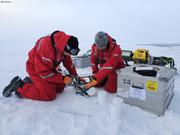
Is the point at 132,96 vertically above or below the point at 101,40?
below

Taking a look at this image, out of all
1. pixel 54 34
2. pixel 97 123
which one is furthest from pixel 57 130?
pixel 54 34

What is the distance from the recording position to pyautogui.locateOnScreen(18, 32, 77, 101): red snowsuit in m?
1.90

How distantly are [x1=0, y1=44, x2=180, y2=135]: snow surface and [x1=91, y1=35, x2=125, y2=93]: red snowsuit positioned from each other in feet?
0.81

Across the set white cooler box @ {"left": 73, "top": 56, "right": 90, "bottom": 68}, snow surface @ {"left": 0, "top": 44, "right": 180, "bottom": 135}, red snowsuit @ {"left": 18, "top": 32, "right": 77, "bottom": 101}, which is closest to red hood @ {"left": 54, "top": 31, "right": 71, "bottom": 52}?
red snowsuit @ {"left": 18, "top": 32, "right": 77, "bottom": 101}

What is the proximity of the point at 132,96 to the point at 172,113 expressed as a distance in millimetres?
366

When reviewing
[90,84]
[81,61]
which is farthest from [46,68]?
[81,61]

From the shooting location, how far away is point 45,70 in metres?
1.92

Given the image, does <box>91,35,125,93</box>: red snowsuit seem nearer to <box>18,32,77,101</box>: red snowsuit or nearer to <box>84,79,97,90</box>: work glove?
<box>84,79,97,90</box>: work glove

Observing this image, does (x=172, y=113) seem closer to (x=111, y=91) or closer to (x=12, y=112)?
(x=111, y=91)

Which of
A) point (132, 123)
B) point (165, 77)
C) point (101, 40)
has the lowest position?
point (132, 123)

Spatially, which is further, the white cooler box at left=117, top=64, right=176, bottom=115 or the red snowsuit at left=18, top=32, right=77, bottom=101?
the red snowsuit at left=18, top=32, right=77, bottom=101

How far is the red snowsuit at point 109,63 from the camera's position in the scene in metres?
2.13

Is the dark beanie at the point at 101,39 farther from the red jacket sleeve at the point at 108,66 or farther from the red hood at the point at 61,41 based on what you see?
the red hood at the point at 61,41

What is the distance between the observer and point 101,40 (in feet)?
7.11
